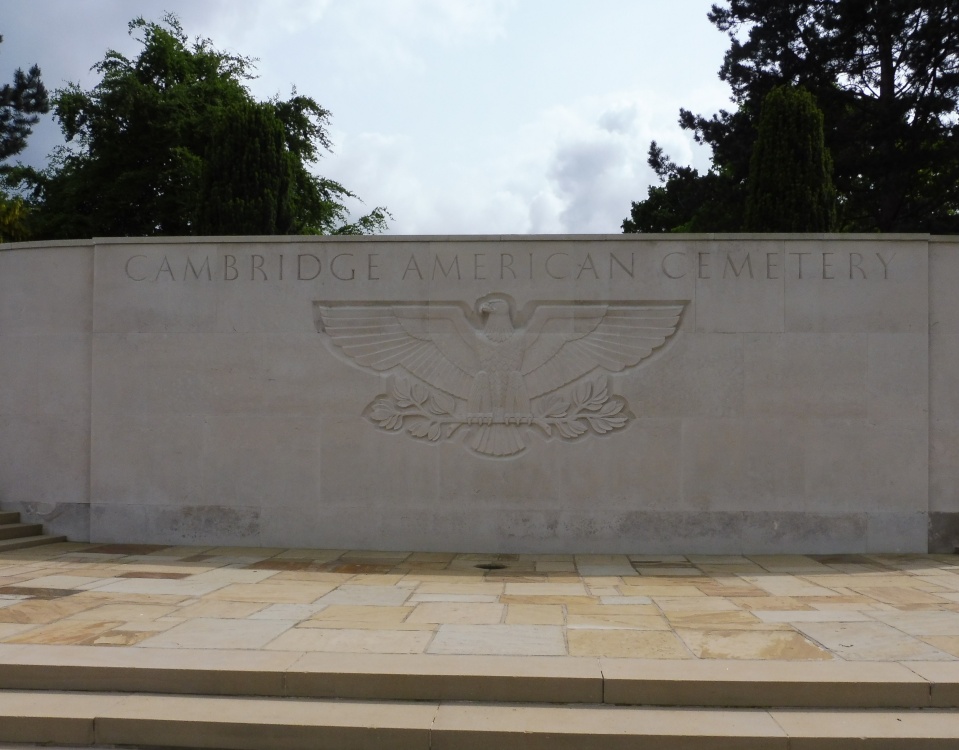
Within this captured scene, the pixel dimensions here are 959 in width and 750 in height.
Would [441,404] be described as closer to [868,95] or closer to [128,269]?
[128,269]

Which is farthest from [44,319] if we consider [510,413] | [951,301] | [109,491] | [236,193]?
[951,301]

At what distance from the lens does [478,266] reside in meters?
8.08

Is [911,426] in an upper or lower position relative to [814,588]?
upper

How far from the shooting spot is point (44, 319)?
8.59 meters

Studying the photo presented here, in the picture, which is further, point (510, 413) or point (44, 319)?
point (44, 319)

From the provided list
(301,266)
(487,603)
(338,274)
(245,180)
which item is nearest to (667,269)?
(338,274)

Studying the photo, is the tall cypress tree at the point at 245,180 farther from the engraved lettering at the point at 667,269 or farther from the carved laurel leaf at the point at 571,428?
the engraved lettering at the point at 667,269

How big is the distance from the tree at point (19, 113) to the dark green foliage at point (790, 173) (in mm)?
19835

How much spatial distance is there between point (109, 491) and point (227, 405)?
4.80 ft

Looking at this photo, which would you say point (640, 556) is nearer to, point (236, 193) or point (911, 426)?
point (911, 426)

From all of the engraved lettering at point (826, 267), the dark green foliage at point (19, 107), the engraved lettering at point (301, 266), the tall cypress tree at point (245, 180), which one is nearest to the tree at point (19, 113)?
the dark green foliage at point (19, 107)

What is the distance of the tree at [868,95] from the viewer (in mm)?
17625

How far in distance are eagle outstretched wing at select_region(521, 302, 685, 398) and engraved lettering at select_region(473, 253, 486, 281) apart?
0.63 m

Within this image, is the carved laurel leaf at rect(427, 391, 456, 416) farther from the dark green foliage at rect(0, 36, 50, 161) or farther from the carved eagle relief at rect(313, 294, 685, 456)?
the dark green foliage at rect(0, 36, 50, 161)
